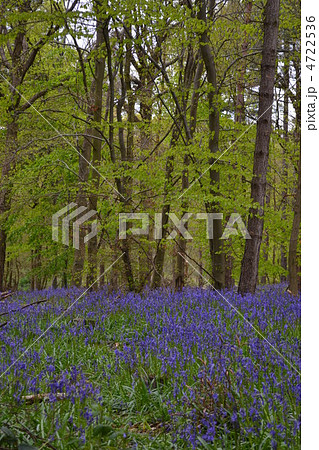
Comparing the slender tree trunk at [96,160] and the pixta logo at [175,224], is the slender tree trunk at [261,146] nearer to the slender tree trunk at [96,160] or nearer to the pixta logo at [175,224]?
the pixta logo at [175,224]

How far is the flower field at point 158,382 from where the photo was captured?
2.86m

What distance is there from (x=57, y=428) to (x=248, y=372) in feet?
5.44

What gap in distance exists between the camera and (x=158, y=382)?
3.98 m

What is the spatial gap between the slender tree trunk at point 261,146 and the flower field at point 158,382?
197cm

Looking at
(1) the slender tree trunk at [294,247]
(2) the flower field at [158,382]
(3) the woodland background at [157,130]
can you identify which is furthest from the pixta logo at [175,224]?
(2) the flower field at [158,382]

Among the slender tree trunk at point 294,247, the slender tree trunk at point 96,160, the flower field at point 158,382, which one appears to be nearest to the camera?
the flower field at point 158,382

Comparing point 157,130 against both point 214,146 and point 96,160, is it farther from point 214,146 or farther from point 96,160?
point 214,146

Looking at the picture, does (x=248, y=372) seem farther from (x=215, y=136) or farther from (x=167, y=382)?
(x=215, y=136)

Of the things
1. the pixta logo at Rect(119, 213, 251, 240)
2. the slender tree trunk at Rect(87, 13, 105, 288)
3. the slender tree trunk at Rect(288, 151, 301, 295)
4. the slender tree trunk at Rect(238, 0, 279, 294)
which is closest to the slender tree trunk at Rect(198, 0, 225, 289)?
the pixta logo at Rect(119, 213, 251, 240)

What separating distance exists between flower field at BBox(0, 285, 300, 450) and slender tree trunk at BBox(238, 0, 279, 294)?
6.45 ft

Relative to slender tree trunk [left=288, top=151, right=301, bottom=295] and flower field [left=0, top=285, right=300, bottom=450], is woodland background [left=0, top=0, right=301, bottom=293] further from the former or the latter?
flower field [left=0, top=285, right=300, bottom=450]

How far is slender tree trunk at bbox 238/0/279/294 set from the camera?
823cm

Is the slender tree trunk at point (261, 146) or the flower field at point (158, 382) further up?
the slender tree trunk at point (261, 146)
